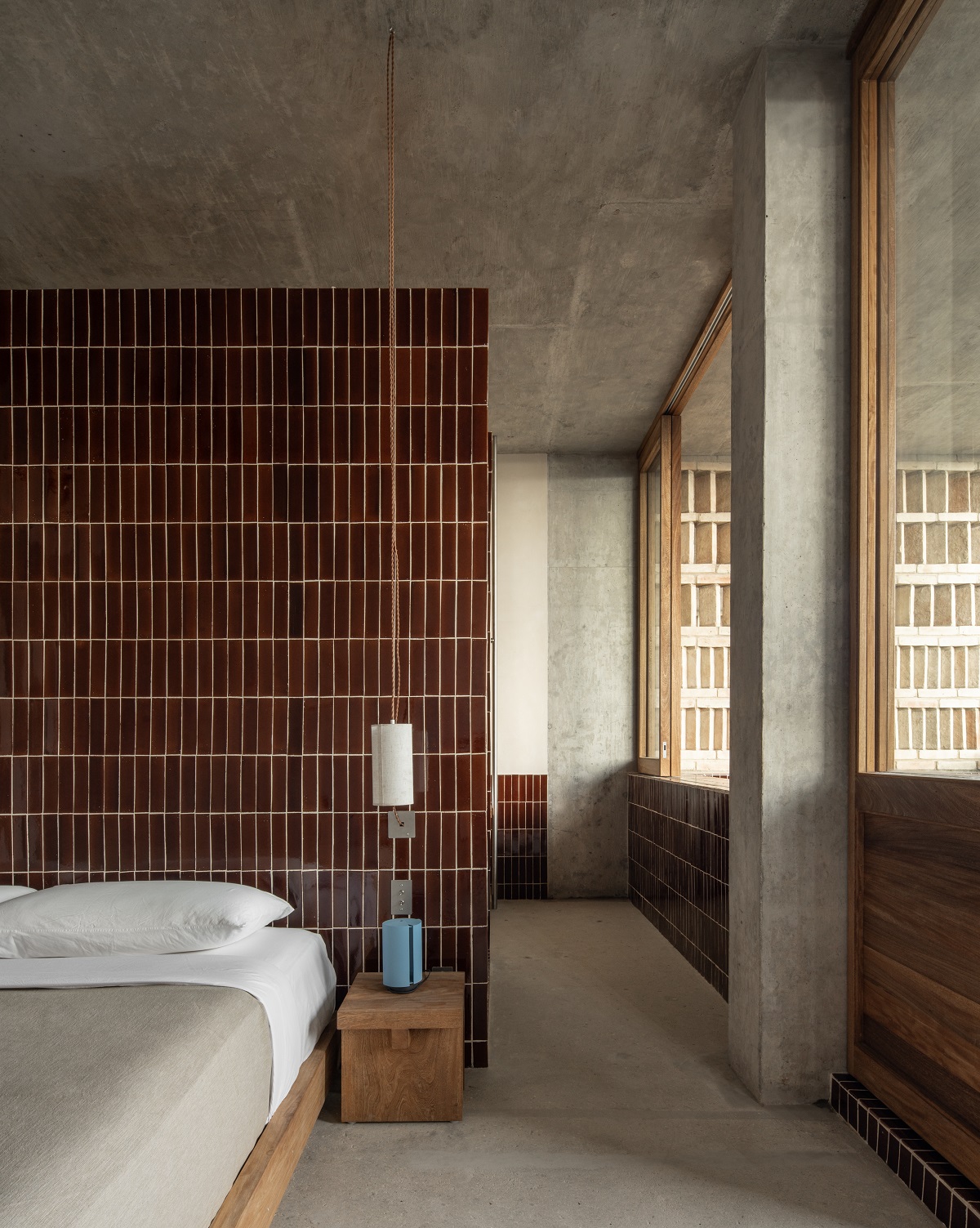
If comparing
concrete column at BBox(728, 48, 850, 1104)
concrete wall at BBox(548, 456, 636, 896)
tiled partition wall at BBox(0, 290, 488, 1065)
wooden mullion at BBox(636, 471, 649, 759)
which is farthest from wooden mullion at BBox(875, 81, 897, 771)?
concrete wall at BBox(548, 456, 636, 896)

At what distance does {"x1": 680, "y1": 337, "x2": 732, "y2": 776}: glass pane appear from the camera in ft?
18.0

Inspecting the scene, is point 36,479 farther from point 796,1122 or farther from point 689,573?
point 689,573

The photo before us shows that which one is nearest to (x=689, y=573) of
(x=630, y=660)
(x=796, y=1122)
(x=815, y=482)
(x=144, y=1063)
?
(x=630, y=660)

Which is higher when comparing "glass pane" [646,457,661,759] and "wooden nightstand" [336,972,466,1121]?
"glass pane" [646,457,661,759]

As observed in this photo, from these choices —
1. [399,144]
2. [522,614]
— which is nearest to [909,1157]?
[399,144]

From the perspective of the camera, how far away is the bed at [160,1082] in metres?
1.36

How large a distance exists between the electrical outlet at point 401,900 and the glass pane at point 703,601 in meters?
2.80

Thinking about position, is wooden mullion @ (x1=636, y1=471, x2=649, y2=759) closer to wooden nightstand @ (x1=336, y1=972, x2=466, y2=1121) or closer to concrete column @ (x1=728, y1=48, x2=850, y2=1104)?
concrete column @ (x1=728, y1=48, x2=850, y2=1104)

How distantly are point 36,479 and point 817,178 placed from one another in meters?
2.65

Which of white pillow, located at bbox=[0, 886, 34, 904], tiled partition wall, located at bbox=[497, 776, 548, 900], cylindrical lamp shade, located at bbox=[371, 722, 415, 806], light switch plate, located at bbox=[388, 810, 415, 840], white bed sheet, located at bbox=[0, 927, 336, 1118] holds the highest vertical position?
cylindrical lamp shade, located at bbox=[371, 722, 415, 806]

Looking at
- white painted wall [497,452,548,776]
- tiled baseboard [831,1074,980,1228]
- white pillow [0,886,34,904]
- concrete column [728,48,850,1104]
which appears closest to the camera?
tiled baseboard [831,1074,980,1228]

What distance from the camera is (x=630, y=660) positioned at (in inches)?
251

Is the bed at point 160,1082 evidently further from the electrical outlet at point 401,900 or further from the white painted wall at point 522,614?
the white painted wall at point 522,614

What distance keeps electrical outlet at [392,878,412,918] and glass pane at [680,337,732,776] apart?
2.80 meters
